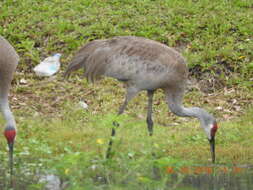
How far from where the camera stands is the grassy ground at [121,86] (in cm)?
840

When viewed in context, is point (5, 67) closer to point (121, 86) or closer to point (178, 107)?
point (178, 107)

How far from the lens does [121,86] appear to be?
11062 mm

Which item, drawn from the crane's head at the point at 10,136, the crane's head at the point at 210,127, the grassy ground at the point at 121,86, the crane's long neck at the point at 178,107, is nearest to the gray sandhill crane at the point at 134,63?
the crane's head at the point at 210,127

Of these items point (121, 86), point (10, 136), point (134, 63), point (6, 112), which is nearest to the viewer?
point (10, 136)

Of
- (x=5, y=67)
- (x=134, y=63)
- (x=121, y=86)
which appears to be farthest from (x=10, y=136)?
(x=121, y=86)

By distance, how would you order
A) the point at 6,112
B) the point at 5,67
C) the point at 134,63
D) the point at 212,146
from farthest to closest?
the point at 134,63
the point at 5,67
the point at 212,146
the point at 6,112

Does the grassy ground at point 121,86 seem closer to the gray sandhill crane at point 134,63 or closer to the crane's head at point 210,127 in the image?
the crane's head at point 210,127

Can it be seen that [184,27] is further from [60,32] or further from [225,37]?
[60,32]

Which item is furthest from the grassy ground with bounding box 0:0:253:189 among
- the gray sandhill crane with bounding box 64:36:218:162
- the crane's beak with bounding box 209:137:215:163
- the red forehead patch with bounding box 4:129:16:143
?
the gray sandhill crane with bounding box 64:36:218:162

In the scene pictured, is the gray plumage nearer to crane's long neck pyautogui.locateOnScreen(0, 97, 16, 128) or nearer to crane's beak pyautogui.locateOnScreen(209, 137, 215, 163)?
crane's long neck pyautogui.locateOnScreen(0, 97, 16, 128)

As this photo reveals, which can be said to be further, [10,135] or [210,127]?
[210,127]

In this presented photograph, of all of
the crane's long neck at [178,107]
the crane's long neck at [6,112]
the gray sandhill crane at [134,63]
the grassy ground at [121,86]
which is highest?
the gray sandhill crane at [134,63]

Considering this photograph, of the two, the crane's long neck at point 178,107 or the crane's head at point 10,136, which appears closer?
the crane's head at point 10,136

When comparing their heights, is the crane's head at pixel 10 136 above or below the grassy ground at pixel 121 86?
above
